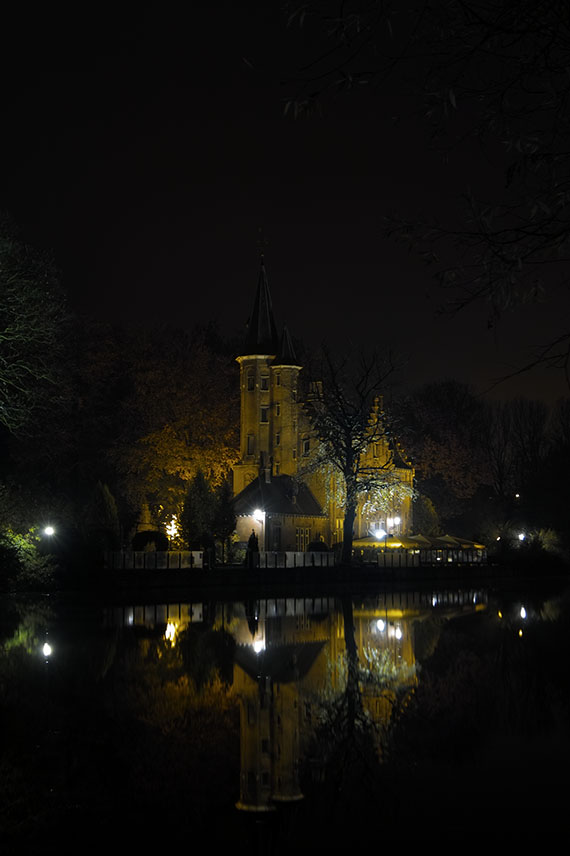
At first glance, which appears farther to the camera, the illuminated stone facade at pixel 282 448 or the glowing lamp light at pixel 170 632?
the illuminated stone facade at pixel 282 448

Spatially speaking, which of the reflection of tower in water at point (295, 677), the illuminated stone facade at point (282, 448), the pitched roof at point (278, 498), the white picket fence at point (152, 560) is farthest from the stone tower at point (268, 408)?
the reflection of tower in water at point (295, 677)

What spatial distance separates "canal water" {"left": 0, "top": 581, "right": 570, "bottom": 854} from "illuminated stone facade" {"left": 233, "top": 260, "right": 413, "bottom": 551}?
48033mm

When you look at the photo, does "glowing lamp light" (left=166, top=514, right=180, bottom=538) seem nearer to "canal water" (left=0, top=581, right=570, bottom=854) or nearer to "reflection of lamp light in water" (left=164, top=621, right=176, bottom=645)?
"reflection of lamp light in water" (left=164, top=621, right=176, bottom=645)

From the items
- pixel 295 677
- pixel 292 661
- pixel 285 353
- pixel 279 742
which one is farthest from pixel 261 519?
pixel 279 742

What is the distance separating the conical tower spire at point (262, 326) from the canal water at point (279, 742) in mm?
52686

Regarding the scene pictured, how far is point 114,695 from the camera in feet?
39.1

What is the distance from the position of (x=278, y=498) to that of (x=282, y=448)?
539cm

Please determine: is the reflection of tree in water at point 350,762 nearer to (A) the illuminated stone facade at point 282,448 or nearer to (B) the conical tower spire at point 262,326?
(A) the illuminated stone facade at point 282,448

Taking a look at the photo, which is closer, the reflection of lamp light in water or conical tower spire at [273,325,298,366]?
the reflection of lamp light in water

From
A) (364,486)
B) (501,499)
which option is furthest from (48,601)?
(501,499)

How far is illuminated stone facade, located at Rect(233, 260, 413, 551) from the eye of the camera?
68188mm

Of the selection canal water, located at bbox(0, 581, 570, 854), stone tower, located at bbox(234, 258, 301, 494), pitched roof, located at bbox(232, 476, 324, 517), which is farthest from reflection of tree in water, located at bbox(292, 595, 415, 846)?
stone tower, located at bbox(234, 258, 301, 494)

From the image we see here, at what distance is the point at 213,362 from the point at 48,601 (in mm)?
41436

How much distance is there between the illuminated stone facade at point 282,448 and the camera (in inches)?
2685
